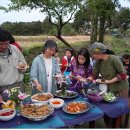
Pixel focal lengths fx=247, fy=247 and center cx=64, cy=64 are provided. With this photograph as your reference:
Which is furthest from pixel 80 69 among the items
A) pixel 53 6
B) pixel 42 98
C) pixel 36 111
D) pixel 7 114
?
pixel 53 6

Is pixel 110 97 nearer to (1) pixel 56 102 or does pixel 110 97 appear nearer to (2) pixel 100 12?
(1) pixel 56 102

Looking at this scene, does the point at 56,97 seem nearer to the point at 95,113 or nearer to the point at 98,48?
the point at 95,113

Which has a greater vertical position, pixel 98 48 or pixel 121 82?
pixel 98 48

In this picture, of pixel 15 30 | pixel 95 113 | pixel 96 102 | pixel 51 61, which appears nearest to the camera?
pixel 95 113

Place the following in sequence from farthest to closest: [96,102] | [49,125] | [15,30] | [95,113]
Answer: [15,30] → [96,102] → [95,113] → [49,125]

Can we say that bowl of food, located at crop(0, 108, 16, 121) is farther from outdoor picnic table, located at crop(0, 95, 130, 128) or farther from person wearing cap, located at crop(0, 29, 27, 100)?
person wearing cap, located at crop(0, 29, 27, 100)

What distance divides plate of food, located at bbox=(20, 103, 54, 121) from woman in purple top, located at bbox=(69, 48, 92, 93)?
877 millimetres

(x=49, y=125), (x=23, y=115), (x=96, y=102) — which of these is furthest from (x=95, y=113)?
(x=23, y=115)

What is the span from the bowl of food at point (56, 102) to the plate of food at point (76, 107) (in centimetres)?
6

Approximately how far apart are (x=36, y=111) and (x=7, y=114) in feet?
1.06

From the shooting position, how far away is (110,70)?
11.5 ft

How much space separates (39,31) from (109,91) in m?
19.3

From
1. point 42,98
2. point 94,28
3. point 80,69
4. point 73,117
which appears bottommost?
point 73,117

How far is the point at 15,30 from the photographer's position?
21250 mm
